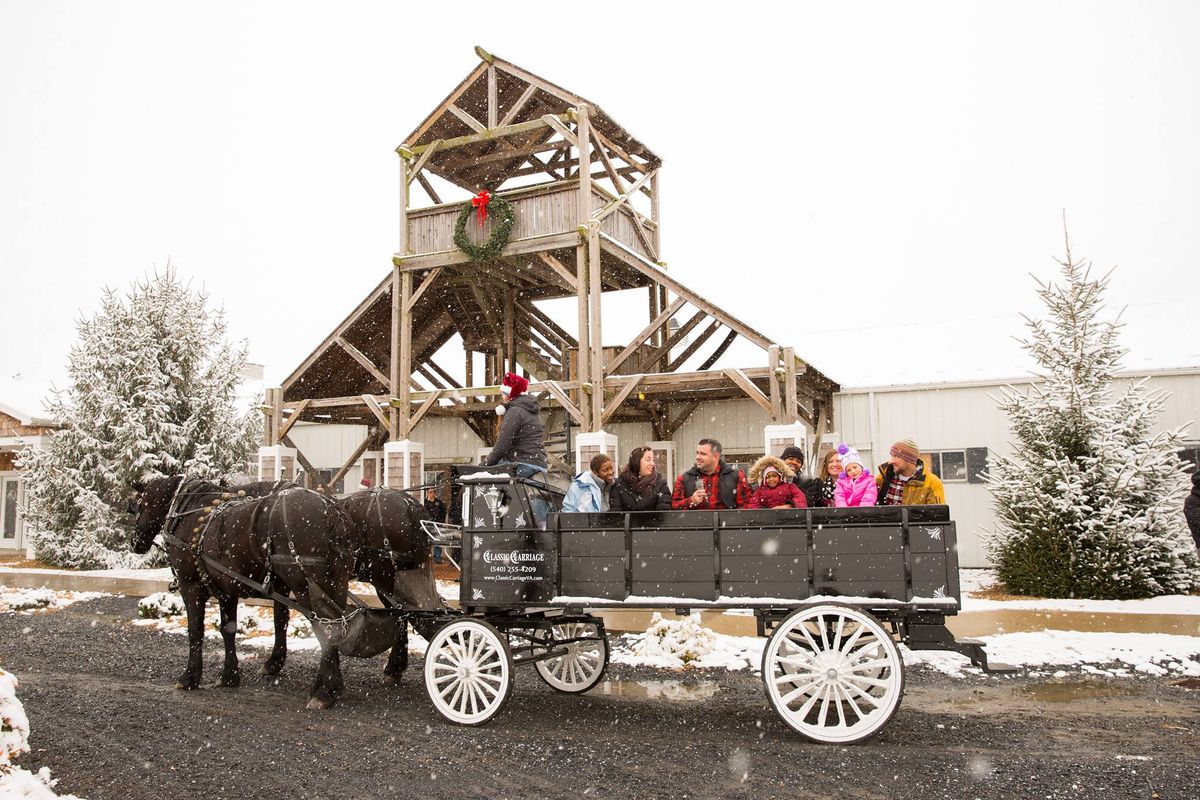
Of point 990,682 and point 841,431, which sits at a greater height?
point 841,431

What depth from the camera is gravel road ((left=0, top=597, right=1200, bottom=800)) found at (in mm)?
4758

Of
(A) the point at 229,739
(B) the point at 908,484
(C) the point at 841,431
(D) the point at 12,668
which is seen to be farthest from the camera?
(C) the point at 841,431

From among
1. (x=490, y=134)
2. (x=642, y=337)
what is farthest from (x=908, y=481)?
(x=490, y=134)

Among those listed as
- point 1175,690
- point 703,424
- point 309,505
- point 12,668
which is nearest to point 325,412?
point 703,424

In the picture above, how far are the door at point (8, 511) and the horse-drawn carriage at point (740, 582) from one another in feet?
74.7

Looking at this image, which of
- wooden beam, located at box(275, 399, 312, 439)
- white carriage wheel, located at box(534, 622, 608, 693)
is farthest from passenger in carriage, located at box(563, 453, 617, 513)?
wooden beam, located at box(275, 399, 312, 439)

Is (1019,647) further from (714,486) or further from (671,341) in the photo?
(671,341)

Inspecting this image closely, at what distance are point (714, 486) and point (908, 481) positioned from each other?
1702 millimetres

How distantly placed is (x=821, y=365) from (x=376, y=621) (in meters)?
12.9

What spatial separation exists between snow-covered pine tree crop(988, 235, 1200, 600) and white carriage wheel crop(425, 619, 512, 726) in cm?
878

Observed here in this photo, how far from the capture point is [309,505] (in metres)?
7.19

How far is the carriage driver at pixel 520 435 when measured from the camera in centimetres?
689

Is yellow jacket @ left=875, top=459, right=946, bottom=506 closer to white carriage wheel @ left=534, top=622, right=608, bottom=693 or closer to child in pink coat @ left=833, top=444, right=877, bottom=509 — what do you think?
child in pink coat @ left=833, top=444, right=877, bottom=509

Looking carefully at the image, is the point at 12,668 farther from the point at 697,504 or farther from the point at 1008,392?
the point at 1008,392
